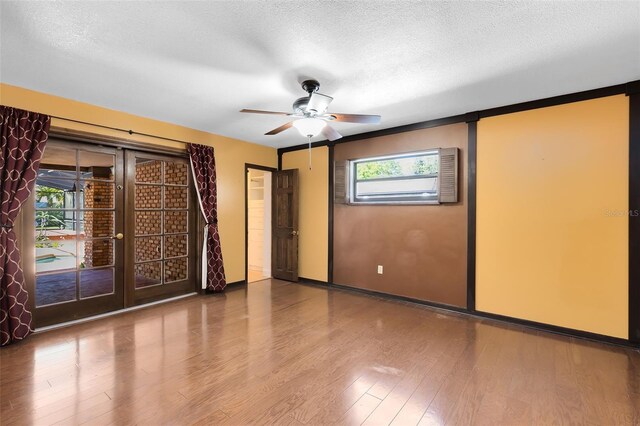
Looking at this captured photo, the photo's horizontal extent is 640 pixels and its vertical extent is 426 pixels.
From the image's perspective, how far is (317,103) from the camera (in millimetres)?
2734

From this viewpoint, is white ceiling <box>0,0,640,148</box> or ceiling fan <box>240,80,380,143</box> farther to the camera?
ceiling fan <box>240,80,380,143</box>

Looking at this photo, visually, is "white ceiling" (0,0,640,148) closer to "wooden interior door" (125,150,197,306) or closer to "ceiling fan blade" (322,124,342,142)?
"ceiling fan blade" (322,124,342,142)

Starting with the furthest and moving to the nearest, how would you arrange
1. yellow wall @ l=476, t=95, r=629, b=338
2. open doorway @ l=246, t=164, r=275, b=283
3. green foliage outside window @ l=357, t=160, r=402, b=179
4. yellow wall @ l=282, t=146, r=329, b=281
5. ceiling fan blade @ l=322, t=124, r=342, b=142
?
1. open doorway @ l=246, t=164, r=275, b=283
2. yellow wall @ l=282, t=146, r=329, b=281
3. green foliage outside window @ l=357, t=160, r=402, b=179
4. ceiling fan blade @ l=322, t=124, r=342, b=142
5. yellow wall @ l=476, t=95, r=629, b=338

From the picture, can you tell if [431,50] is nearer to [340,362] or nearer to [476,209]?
[476,209]

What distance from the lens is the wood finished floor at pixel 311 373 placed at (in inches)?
75.8

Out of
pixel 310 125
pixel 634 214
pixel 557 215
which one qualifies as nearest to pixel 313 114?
pixel 310 125

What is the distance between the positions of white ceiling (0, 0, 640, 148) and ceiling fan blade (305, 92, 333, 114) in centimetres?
21

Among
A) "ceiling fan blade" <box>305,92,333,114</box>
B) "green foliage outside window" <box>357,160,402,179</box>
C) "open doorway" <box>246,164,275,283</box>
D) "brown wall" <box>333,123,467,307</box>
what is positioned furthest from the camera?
"open doorway" <box>246,164,275,283</box>

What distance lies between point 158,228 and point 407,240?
3.52 meters

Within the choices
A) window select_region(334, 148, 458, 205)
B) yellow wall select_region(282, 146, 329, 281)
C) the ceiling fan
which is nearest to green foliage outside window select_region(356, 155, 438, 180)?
window select_region(334, 148, 458, 205)

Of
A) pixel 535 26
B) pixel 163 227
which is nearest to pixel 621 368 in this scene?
pixel 535 26

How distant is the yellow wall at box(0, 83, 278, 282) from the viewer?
3295mm

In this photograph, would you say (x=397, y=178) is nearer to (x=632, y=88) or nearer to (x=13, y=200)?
(x=632, y=88)

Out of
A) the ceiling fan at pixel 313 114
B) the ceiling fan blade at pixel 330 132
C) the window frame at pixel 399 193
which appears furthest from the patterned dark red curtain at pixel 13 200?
the window frame at pixel 399 193
